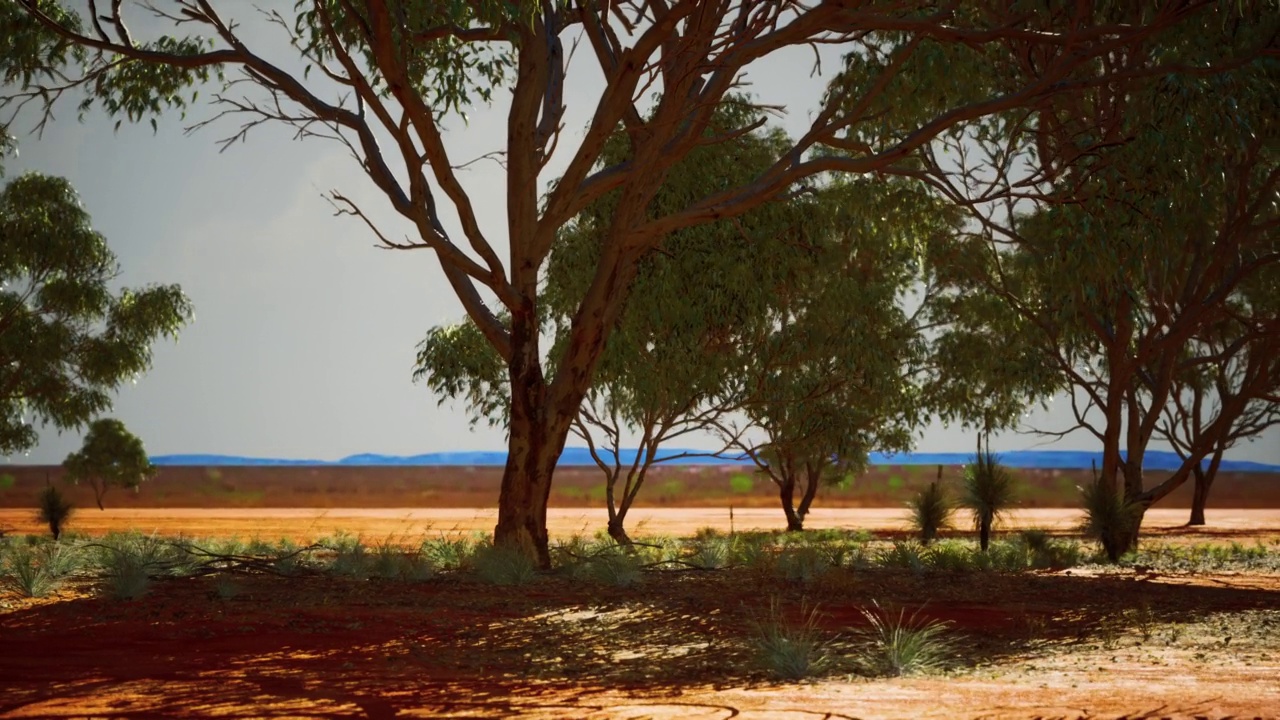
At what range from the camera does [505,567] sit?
1165cm

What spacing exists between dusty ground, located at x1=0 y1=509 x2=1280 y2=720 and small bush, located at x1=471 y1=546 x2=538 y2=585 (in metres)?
0.22

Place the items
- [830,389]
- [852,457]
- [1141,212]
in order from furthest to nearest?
[852,457]
[830,389]
[1141,212]

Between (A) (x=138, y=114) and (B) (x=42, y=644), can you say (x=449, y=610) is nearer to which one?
(B) (x=42, y=644)

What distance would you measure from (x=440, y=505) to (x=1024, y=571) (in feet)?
147

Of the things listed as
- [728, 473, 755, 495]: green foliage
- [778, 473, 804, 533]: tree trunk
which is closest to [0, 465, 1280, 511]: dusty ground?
[728, 473, 755, 495]: green foliage

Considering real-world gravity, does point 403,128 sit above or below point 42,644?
above

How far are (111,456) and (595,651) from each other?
30078mm

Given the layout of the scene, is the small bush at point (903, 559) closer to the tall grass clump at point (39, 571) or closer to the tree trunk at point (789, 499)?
the tall grass clump at point (39, 571)

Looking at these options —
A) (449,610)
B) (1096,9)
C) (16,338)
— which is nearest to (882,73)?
(1096,9)

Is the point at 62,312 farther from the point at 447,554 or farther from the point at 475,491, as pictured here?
the point at 475,491

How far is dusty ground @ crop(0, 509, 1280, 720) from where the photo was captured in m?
5.70

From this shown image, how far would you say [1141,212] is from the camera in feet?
36.9

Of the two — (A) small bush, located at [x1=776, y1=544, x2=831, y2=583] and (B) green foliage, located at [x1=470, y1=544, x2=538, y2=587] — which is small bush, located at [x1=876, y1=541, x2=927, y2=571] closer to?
(A) small bush, located at [x1=776, y1=544, x2=831, y2=583]

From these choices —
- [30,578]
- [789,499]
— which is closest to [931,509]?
[789,499]
